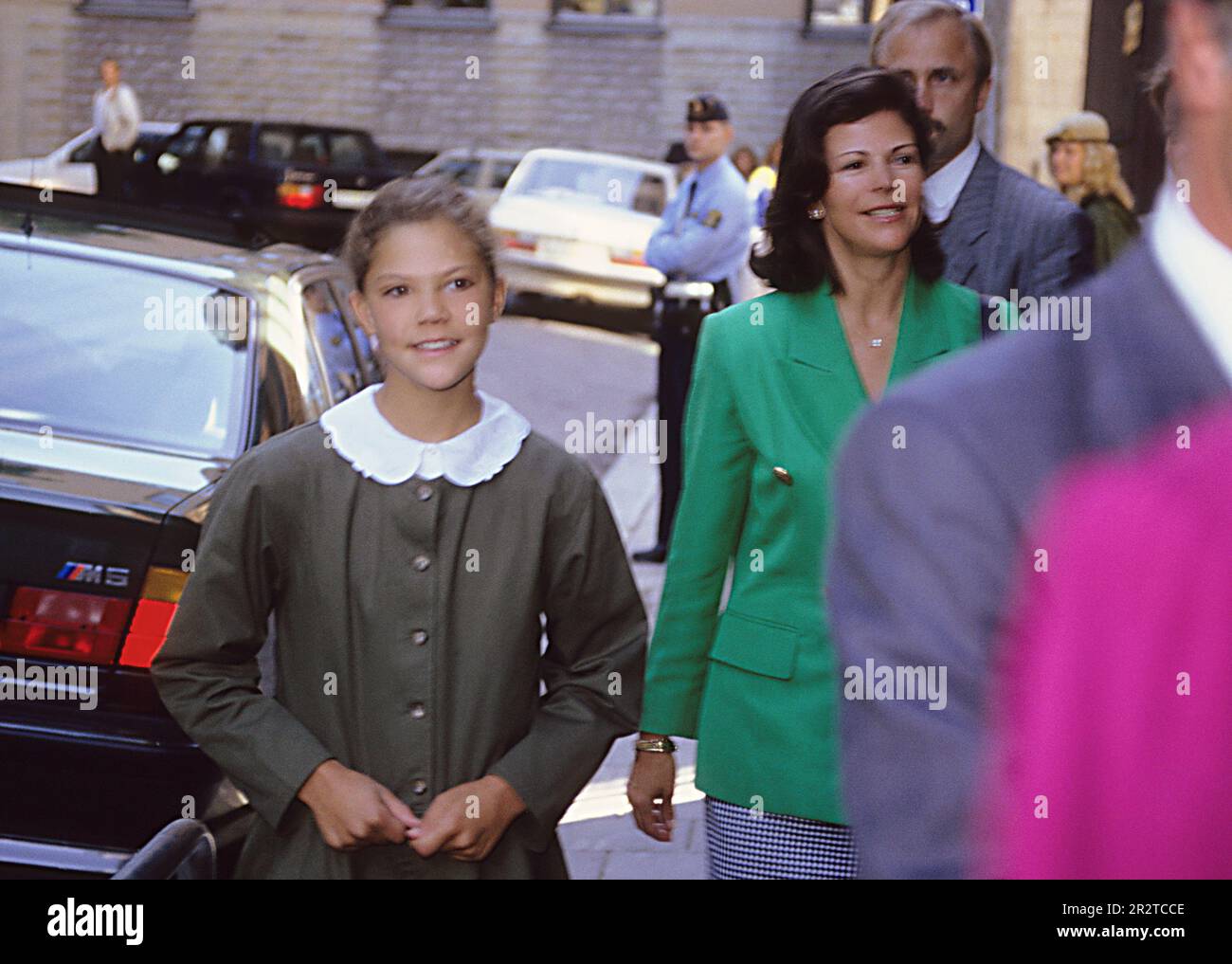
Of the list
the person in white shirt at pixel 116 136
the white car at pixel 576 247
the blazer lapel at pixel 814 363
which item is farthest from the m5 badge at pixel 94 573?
the person in white shirt at pixel 116 136

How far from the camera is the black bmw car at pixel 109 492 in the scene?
3836mm

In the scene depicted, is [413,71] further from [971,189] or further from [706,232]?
[971,189]

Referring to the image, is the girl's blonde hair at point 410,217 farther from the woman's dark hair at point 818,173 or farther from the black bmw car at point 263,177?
the black bmw car at point 263,177

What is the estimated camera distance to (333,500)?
2.63 metres

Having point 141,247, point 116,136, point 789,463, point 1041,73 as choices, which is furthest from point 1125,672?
point 116,136

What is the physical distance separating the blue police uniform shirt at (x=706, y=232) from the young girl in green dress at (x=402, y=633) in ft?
20.4

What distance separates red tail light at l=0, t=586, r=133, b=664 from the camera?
386 centimetres

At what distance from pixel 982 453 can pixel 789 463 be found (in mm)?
1869

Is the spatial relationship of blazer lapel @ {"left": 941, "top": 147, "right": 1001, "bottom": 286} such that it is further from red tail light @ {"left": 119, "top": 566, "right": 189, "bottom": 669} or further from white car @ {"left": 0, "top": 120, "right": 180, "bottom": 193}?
white car @ {"left": 0, "top": 120, "right": 180, "bottom": 193}
